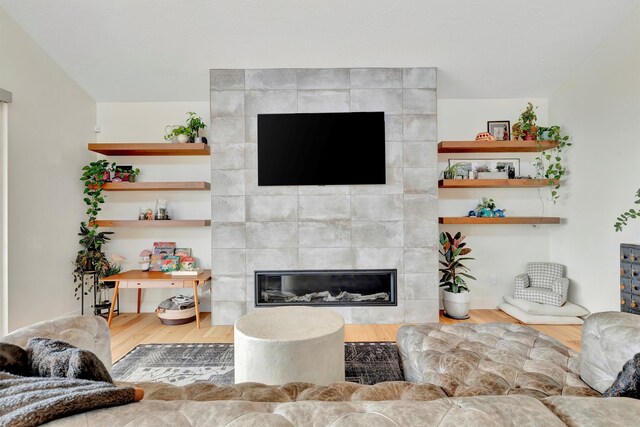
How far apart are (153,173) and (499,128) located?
4212 millimetres

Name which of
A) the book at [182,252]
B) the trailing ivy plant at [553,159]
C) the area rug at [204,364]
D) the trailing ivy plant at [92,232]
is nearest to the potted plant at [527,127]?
the trailing ivy plant at [553,159]

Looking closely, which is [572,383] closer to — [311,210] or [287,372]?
[287,372]

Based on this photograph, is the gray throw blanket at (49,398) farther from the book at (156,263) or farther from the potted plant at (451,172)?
the potted plant at (451,172)

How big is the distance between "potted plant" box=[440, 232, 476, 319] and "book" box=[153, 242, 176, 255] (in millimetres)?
3140

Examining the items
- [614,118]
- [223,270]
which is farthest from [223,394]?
[614,118]

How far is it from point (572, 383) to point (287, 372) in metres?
1.23

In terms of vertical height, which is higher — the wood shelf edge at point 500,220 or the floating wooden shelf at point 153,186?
the floating wooden shelf at point 153,186

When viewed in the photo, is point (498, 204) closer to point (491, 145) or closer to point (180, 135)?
point (491, 145)

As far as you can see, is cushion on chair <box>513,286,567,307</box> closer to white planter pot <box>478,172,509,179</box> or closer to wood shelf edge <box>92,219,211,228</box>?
white planter pot <box>478,172,509,179</box>

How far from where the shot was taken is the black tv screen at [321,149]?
135 inches

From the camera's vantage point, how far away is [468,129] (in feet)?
13.1

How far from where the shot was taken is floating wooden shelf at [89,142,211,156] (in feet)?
11.7

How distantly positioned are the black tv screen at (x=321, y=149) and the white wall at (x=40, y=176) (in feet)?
6.84

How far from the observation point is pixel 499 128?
12.9ft
